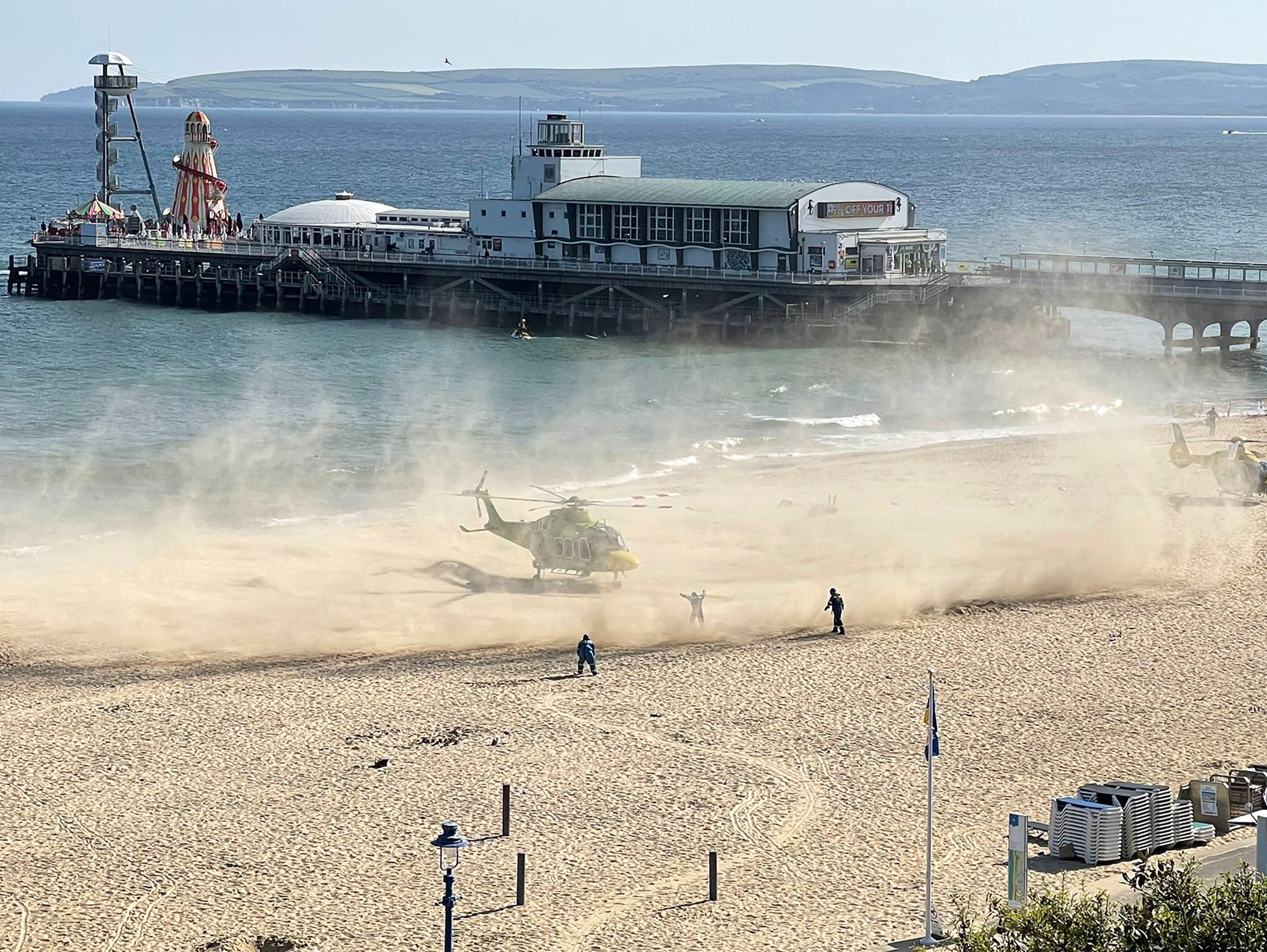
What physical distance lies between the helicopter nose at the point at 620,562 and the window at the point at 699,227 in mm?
41087

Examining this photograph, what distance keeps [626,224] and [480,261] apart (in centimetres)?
716

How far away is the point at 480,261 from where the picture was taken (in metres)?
81.4

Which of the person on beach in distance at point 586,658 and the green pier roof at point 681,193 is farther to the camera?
the green pier roof at point 681,193

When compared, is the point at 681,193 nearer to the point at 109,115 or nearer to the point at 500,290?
the point at 500,290

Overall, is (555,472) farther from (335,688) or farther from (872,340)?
(872,340)

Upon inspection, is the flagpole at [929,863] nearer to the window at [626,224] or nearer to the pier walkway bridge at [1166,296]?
the pier walkway bridge at [1166,296]

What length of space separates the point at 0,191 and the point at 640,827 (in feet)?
481

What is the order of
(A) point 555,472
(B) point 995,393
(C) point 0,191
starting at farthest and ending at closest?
(C) point 0,191
(B) point 995,393
(A) point 555,472

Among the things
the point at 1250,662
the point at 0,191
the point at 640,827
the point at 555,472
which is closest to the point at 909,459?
the point at 555,472

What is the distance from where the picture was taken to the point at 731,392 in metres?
64.8

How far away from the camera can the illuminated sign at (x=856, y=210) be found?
75.2 metres

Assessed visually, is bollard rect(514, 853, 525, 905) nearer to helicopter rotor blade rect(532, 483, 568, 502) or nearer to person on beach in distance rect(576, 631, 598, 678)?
person on beach in distance rect(576, 631, 598, 678)

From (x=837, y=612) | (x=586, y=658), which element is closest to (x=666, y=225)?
(x=837, y=612)

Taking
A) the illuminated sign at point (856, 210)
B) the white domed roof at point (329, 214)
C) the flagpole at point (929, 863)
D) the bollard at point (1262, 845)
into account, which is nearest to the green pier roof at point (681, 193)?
the illuminated sign at point (856, 210)
